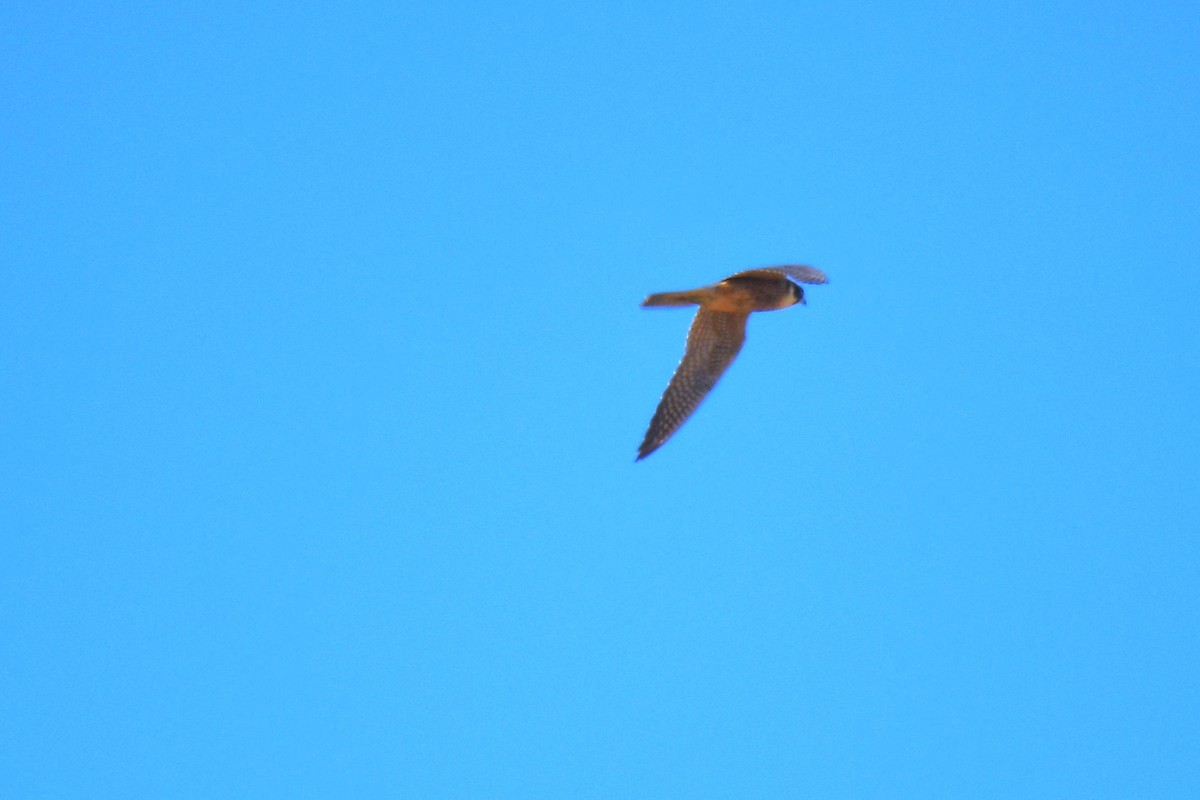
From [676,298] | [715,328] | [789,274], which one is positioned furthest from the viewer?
[715,328]

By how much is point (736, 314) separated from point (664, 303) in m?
1.29

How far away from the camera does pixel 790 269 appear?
14.3 m

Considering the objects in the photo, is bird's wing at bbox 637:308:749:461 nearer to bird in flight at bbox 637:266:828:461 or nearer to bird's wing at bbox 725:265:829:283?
bird in flight at bbox 637:266:828:461

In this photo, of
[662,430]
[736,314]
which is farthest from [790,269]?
[662,430]

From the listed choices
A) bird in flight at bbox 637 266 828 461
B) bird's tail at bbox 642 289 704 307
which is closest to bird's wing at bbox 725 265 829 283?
bird in flight at bbox 637 266 828 461

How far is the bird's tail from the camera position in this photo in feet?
43.9

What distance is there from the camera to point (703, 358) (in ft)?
48.1

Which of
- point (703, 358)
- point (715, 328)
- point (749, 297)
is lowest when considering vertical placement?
point (703, 358)

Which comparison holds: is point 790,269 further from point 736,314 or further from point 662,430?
point 662,430

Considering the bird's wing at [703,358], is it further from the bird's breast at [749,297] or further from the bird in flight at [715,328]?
the bird's breast at [749,297]

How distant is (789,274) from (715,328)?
103 centimetres

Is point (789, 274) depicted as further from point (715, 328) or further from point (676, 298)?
point (676, 298)

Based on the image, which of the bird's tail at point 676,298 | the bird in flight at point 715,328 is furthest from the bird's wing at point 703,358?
the bird's tail at point 676,298

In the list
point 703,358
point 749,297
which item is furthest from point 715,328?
point 749,297
